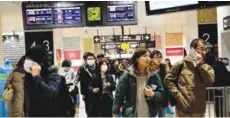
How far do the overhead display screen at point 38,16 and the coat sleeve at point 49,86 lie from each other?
800cm

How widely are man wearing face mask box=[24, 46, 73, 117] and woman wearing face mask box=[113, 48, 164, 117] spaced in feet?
3.50

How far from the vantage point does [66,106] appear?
3.87m

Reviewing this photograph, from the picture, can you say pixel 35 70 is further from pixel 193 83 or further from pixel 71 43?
pixel 71 43

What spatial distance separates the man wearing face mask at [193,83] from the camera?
184 inches

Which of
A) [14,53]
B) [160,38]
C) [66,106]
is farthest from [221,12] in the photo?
[14,53]

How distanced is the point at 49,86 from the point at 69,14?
8.20 meters

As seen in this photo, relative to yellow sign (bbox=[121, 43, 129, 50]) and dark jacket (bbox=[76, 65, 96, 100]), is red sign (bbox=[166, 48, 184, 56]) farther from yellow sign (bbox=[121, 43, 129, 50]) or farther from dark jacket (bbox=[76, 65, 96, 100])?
dark jacket (bbox=[76, 65, 96, 100])

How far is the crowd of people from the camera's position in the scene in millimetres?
3576

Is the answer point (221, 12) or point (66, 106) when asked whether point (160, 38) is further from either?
point (66, 106)

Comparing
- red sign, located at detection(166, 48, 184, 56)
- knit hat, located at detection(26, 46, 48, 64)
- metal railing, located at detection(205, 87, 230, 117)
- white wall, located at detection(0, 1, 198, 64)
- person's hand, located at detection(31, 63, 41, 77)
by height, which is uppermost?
white wall, located at detection(0, 1, 198, 64)

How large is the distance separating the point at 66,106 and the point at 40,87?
0.50 metres

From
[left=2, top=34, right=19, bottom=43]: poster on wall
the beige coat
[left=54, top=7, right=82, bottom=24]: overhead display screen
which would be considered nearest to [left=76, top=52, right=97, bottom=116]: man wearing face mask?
the beige coat

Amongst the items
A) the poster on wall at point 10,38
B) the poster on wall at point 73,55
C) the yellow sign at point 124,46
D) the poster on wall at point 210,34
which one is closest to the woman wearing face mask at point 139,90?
the poster on wall at point 210,34

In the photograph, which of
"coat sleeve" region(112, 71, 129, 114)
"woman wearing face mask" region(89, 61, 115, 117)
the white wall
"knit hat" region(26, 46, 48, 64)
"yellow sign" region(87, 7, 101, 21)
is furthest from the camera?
the white wall
